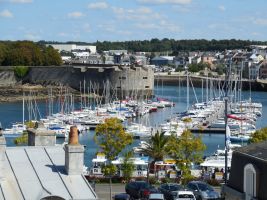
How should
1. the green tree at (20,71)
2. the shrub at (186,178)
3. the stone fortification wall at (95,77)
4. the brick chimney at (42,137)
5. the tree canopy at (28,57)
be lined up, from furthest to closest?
the tree canopy at (28,57) → the green tree at (20,71) → the stone fortification wall at (95,77) → the shrub at (186,178) → the brick chimney at (42,137)

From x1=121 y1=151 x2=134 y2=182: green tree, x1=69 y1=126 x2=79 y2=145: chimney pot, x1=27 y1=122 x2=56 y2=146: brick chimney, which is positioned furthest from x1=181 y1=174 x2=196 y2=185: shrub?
x1=69 y1=126 x2=79 y2=145: chimney pot

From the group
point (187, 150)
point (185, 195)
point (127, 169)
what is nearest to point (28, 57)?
point (187, 150)

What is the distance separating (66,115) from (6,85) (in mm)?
47983

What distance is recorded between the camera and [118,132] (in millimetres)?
32156

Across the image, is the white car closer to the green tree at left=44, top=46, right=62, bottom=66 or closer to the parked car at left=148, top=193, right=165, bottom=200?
the parked car at left=148, top=193, right=165, bottom=200

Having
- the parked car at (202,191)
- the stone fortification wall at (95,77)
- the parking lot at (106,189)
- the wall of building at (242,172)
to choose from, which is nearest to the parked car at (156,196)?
the parked car at (202,191)

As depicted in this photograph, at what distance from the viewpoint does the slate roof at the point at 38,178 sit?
34.2ft

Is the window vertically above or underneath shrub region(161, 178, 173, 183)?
above

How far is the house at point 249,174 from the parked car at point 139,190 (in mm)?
7656

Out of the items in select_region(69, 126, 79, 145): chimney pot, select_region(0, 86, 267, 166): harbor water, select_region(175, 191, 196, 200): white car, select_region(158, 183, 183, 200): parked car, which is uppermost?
select_region(69, 126, 79, 145): chimney pot

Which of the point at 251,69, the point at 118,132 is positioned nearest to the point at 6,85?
the point at 251,69

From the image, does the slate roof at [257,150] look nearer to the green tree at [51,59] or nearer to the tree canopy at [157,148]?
the tree canopy at [157,148]

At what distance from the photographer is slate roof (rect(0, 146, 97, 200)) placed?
10.4 metres

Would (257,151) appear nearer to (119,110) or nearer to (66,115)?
(66,115)
